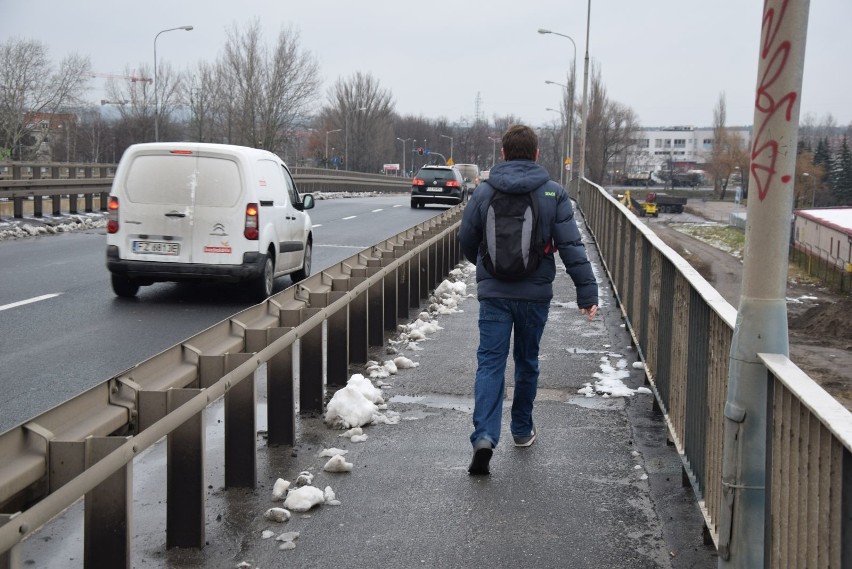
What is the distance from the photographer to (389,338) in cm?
1052

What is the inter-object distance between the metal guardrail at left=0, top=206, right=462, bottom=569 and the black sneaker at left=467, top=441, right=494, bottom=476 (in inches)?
43.4

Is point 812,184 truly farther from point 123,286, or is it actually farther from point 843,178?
point 123,286

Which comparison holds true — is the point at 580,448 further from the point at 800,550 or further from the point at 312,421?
the point at 800,550

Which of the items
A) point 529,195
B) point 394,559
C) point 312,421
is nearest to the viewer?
point 394,559

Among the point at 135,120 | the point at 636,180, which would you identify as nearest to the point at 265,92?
the point at 135,120

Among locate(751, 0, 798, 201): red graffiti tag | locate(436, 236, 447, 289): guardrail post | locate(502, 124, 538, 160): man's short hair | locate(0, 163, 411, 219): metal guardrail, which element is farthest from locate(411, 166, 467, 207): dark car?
locate(751, 0, 798, 201): red graffiti tag

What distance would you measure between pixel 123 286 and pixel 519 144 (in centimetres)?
805

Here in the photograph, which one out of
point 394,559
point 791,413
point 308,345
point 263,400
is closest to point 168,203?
point 263,400

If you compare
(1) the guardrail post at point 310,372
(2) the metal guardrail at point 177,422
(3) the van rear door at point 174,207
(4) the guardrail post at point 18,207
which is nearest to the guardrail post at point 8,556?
(2) the metal guardrail at point 177,422

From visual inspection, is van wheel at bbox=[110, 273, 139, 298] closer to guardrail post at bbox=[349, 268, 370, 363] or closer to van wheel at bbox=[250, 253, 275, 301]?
van wheel at bbox=[250, 253, 275, 301]

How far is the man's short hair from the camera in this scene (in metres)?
6.11

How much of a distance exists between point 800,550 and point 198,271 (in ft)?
33.2

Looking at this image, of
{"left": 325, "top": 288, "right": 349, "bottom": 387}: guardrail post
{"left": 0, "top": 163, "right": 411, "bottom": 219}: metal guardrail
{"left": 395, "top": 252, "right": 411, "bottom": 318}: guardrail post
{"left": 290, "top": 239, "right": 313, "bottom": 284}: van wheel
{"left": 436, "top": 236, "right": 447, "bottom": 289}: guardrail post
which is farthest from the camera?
{"left": 0, "top": 163, "right": 411, "bottom": 219}: metal guardrail

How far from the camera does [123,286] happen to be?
13031 mm
